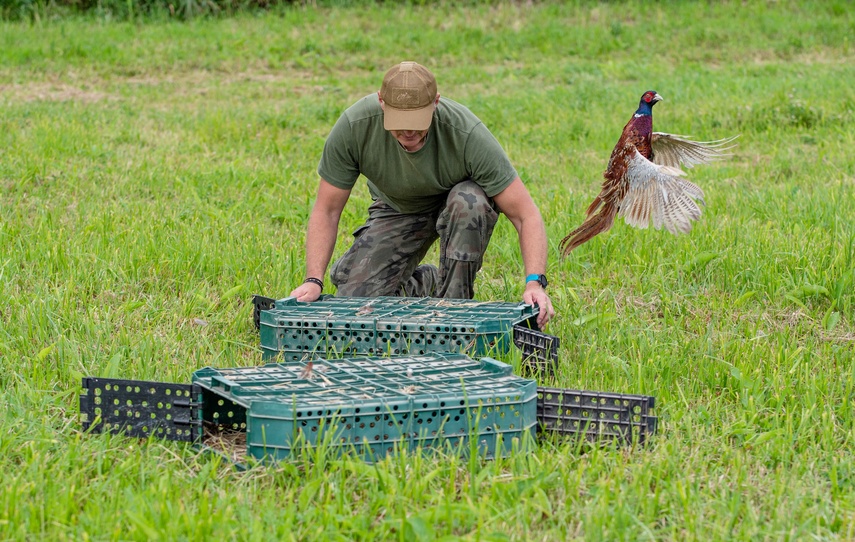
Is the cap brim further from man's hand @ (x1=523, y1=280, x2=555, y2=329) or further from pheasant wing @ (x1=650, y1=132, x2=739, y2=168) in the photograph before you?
pheasant wing @ (x1=650, y1=132, x2=739, y2=168)

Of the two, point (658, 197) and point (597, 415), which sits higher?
point (658, 197)

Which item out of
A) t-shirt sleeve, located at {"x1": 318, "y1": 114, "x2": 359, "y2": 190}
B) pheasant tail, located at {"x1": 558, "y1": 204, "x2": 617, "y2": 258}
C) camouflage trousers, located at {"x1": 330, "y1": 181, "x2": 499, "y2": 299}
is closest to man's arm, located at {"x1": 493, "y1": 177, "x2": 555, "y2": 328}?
camouflage trousers, located at {"x1": 330, "y1": 181, "x2": 499, "y2": 299}

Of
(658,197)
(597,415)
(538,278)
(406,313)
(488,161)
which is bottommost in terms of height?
(597,415)

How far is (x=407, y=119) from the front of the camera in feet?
14.1

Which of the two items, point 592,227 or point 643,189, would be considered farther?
point 592,227

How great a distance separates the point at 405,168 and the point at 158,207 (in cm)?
247

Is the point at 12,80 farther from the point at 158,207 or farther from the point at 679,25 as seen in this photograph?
the point at 679,25

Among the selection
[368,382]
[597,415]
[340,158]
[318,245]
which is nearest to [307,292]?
[318,245]

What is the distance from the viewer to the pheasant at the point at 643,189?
4.99 m

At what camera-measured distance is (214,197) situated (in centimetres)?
705

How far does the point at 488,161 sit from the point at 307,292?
1080 mm

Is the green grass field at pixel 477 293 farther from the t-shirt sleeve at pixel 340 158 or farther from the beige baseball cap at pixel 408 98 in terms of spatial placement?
the beige baseball cap at pixel 408 98

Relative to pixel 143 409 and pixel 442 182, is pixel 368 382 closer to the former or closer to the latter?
pixel 143 409

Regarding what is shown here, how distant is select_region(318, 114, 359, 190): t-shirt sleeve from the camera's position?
475 centimetres
